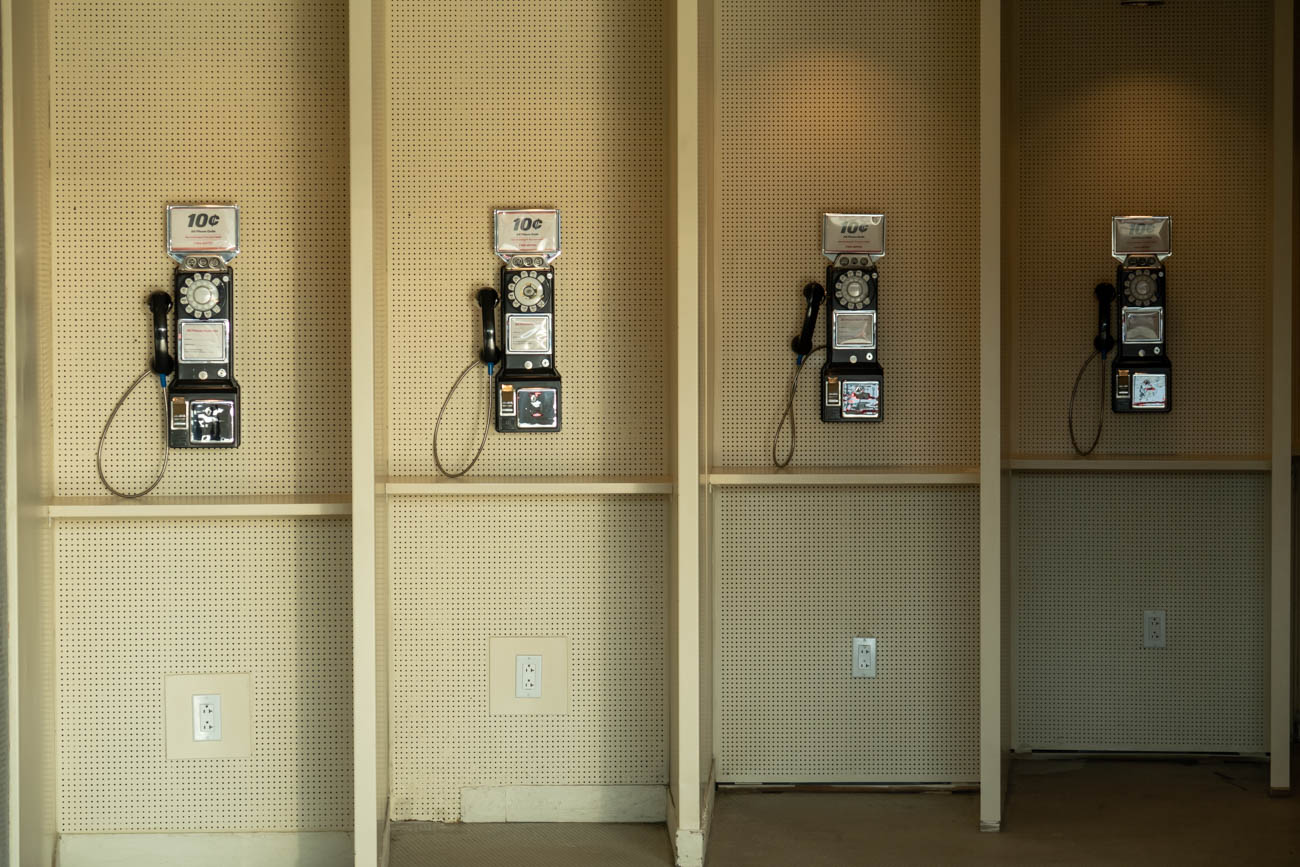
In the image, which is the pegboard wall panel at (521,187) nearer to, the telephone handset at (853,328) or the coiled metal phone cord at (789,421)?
the coiled metal phone cord at (789,421)

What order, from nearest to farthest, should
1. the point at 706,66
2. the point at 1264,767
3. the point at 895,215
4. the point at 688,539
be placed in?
the point at 688,539, the point at 706,66, the point at 895,215, the point at 1264,767

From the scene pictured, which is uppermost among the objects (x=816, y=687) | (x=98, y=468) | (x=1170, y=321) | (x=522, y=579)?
(x=1170, y=321)

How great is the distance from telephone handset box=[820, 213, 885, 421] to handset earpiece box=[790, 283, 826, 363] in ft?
0.16

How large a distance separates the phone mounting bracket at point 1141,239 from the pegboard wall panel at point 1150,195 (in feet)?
0.15

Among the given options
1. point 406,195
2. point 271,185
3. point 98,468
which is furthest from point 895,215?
point 98,468

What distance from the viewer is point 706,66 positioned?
3770 millimetres

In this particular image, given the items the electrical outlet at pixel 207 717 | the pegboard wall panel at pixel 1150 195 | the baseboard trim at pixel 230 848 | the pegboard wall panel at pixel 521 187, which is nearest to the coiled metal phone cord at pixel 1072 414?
the pegboard wall panel at pixel 1150 195

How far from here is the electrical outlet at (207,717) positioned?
371 cm

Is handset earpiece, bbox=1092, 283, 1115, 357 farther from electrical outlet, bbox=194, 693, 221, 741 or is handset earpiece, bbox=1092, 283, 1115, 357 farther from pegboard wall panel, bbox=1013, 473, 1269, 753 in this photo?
electrical outlet, bbox=194, 693, 221, 741

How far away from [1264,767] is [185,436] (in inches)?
160

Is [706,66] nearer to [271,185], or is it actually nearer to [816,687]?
[271,185]

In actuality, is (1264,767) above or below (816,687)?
below

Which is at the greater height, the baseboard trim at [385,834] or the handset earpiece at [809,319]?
the handset earpiece at [809,319]

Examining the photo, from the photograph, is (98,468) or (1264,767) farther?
(1264,767)
